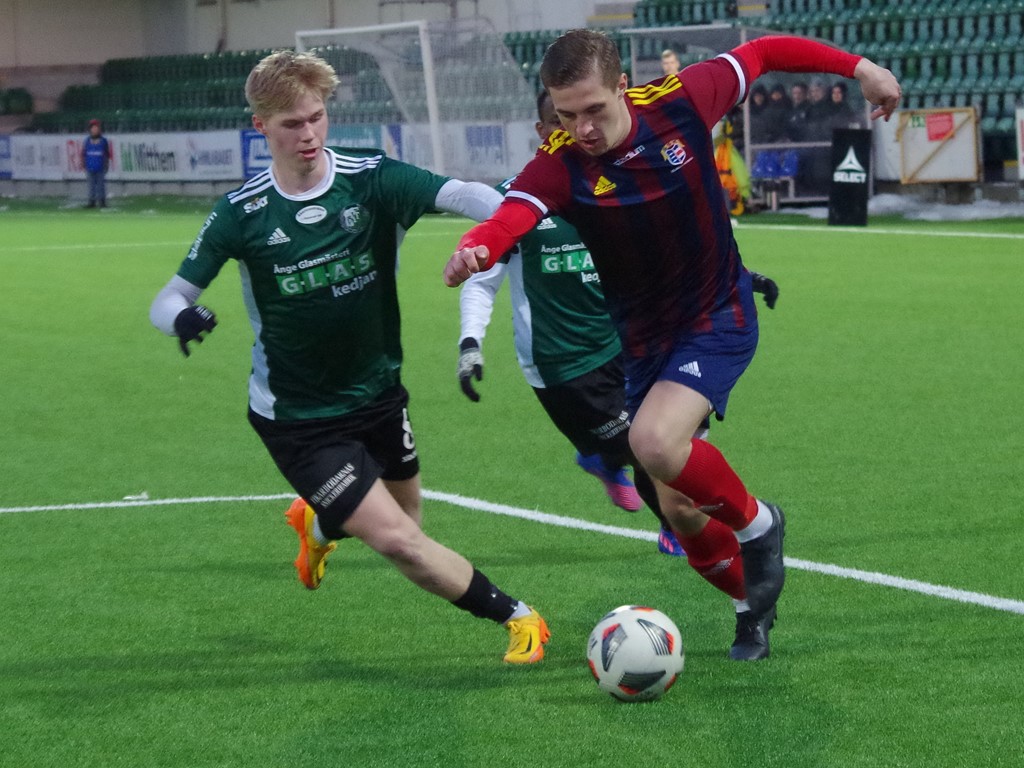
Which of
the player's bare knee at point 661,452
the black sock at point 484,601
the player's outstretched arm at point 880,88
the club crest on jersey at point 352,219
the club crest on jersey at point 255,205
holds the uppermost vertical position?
the player's outstretched arm at point 880,88

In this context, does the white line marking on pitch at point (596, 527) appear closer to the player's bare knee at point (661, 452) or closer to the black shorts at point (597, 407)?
the black shorts at point (597, 407)

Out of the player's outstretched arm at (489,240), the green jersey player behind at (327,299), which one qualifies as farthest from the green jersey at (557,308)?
the player's outstretched arm at (489,240)

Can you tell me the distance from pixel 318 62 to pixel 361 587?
6.37ft

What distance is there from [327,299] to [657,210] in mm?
995

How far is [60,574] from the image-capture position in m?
6.00

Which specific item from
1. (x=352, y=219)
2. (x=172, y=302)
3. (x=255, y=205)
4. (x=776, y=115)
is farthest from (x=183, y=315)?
(x=776, y=115)

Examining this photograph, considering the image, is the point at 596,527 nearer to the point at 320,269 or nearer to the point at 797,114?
the point at 320,269

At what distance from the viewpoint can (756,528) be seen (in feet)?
15.6

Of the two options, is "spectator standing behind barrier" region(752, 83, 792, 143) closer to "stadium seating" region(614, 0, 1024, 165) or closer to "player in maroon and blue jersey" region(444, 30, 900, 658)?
"stadium seating" region(614, 0, 1024, 165)

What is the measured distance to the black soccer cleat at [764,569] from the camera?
4695mm

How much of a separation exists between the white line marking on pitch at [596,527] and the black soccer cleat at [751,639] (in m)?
0.85

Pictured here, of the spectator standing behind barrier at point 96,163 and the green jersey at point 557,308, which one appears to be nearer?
the green jersey at point 557,308

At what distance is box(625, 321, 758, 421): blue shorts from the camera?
4660 millimetres

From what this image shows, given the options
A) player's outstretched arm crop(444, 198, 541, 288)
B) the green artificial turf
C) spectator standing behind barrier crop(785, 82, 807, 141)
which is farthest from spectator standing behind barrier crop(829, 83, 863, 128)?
player's outstretched arm crop(444, 198, 541, 288)
